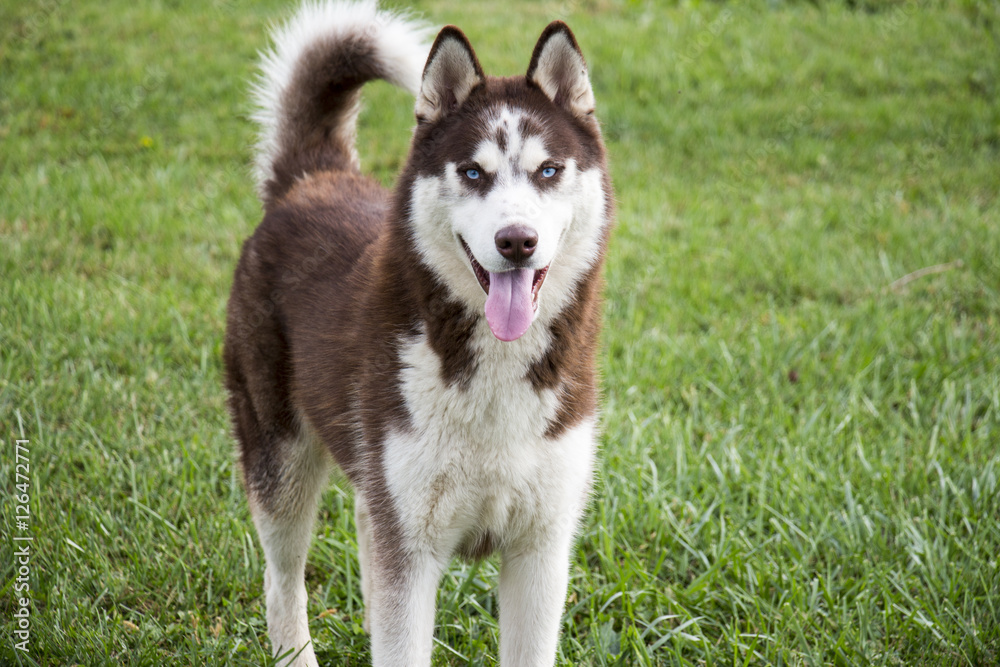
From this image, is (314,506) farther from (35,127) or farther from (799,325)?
(35,127)

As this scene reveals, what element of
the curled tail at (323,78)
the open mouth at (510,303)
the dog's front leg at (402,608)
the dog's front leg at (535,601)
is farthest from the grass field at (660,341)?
the curled tail at (323,78)

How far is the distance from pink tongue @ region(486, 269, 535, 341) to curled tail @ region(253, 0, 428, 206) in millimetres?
1164

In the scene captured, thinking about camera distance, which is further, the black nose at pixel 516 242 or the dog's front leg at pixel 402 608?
the dog's front leg at pixel 402 608

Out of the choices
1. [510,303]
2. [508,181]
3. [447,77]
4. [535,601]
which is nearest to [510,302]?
[510,303]

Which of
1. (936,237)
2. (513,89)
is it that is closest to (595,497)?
(513,89)

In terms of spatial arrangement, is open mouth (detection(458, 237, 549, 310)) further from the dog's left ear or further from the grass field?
the grass field

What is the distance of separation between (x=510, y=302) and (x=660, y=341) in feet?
8.76

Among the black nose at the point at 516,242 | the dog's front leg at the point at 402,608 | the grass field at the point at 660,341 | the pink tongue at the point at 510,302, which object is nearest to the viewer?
the black nose at the point at 516,242

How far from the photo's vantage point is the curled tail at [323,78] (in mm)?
3094

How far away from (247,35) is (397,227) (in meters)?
6.90

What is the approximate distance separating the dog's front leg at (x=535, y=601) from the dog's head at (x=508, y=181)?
687 mm

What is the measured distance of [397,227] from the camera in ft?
7.96

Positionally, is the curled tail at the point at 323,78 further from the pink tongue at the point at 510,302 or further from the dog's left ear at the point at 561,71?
the pink tongue at the point at 510,302

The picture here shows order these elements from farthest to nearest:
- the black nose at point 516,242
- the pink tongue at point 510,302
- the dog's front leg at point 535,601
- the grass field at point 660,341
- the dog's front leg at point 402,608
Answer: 1. the grass field at point 660,341
2. the dog's front leg at point 535,601
3. the dog's front leg at point 402,608
4. the pink tongue at point 510,302
5. the black nose at point 516,242
